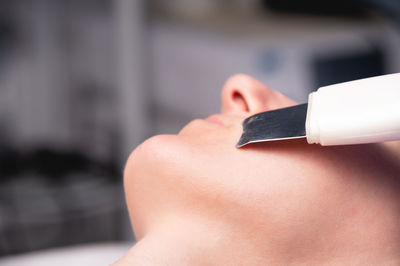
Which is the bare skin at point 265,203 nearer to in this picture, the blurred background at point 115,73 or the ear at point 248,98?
the ear at point 248,98

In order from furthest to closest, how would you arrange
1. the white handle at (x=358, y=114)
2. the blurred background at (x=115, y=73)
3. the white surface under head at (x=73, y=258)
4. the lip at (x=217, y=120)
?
1. the blurred background at (x=115, y=73)
2. the white surface under head at (x=73, y=258)
3. the lip at (x=217, y=120)
4. the white handle at (x=358, y=114)

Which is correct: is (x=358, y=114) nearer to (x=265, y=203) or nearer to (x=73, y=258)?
(x=265, y=203)

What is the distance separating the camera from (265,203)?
0.40m

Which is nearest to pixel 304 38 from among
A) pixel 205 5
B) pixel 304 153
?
pixel 205 5

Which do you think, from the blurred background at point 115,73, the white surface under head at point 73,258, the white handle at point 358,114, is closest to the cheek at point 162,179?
the white handle at point 358,114

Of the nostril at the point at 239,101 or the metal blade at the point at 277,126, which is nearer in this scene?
the metal blade at the point at 277,126

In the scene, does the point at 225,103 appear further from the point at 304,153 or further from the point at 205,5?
the point at 205,5

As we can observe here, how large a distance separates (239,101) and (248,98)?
0.02 metres

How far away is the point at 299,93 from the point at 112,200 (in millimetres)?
760

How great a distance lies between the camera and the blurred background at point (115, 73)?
148cm

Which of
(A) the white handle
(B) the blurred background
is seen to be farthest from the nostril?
(B) the blurred background

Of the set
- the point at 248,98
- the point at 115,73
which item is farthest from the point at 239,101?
the point at 115,73

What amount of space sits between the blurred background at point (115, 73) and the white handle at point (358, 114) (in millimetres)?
941

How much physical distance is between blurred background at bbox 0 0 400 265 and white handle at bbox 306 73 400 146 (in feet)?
3.09
